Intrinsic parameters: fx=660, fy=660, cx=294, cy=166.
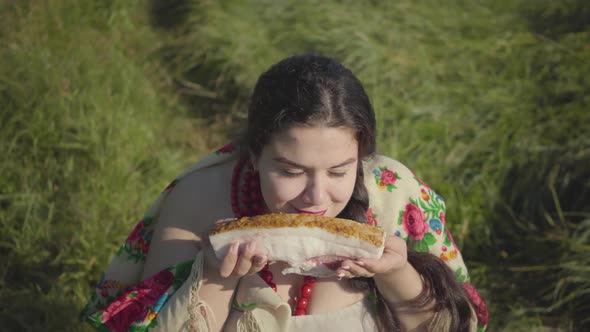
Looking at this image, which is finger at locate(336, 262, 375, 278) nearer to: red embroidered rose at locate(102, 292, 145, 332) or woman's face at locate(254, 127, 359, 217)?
woman's face at locate(254, 127, 359, 217)

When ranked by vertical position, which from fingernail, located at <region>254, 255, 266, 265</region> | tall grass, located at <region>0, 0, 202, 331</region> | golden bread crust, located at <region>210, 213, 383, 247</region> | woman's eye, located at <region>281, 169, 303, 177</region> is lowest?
tall grass, located at <region>0, 0, 202, 331</region>

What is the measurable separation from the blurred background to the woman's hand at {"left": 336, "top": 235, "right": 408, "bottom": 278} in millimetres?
1773

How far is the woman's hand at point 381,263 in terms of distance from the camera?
6.61 ft

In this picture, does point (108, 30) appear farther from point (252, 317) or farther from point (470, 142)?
point (252, 317)

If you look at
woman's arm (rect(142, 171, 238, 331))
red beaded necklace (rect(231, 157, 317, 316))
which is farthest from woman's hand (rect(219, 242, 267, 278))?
red beaded necklace (rect(231, 157, 317, 316))

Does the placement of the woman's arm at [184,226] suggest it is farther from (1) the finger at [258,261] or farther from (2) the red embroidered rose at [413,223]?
(2) the red embroidered rose at [413,223]

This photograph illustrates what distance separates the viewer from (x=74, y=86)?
13.9ft

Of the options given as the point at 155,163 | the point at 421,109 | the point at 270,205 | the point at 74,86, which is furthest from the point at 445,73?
the point at 270,205

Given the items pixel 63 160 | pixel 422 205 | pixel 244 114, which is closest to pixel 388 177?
pixel 422 205

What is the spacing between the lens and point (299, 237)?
2.07m

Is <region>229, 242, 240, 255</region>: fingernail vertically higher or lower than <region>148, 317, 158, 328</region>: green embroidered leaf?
higher

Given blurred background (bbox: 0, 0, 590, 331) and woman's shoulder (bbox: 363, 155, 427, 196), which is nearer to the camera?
woman's shoulder (bbox: 363, 155, 427, 196)

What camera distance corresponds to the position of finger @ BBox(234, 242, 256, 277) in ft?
6.50

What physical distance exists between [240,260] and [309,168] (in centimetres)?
35
